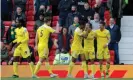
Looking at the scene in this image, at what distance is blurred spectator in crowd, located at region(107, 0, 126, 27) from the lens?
84.4 feet

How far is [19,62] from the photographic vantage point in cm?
2314

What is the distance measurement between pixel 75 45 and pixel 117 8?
4.16 metres

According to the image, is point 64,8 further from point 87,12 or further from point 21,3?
point 21,3

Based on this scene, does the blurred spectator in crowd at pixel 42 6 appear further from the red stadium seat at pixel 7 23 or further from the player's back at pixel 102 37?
the player's back at pixel 102 37

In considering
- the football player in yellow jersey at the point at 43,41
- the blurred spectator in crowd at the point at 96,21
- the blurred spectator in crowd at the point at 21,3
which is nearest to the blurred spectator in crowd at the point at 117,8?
Answer: the blurred spectator in crowd at the point at 96,21

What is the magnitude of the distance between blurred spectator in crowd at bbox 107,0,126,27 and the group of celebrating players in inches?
122

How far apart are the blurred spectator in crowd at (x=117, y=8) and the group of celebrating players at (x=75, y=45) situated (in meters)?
3.10

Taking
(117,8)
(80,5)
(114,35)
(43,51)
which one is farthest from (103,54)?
(117,8)

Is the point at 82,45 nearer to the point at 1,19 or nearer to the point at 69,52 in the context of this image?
the point at 69,52

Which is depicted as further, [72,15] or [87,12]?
[87,12]

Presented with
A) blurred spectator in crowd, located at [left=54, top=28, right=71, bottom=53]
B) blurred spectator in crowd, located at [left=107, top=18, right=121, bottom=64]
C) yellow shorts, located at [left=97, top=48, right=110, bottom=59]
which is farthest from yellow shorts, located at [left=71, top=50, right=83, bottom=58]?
blurred spectator in crowd, located at [left=107, top=18, right=121, bottom=64]

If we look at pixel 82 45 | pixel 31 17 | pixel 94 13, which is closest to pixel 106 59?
pixel 82 45

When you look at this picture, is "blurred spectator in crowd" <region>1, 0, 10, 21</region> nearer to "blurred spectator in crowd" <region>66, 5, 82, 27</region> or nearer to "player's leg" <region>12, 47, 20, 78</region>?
"blurred spectator in crowd" <region>66, 5, 82, 27</region>

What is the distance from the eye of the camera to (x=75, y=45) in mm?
22281
